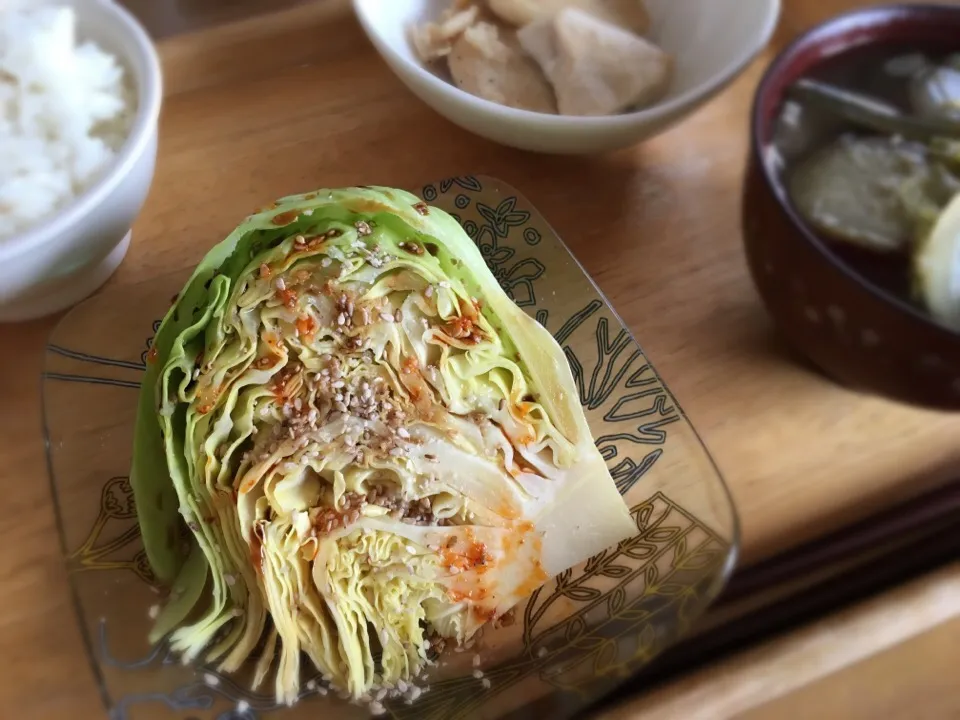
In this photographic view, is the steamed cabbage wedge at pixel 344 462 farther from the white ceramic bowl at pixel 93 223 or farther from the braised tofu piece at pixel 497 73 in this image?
the braised tofu piece at pixel 497 73

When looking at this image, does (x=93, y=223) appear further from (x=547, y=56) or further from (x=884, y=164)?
(x=884, y=164)

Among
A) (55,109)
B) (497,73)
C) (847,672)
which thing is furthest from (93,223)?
(847,672)

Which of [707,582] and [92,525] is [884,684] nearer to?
[707,582]

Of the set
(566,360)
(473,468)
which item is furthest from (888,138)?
(473,468)

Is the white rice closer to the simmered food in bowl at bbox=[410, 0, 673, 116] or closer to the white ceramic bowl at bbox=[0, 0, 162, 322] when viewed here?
the white ceramic bowl at bbox=[0, 0, 162, 322]

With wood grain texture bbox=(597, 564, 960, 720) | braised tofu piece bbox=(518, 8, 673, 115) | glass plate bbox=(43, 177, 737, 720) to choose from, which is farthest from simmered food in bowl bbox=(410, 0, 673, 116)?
wood grain texture bbox=(597, 564, 960, 720)

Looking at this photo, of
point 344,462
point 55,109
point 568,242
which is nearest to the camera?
point 344,462
